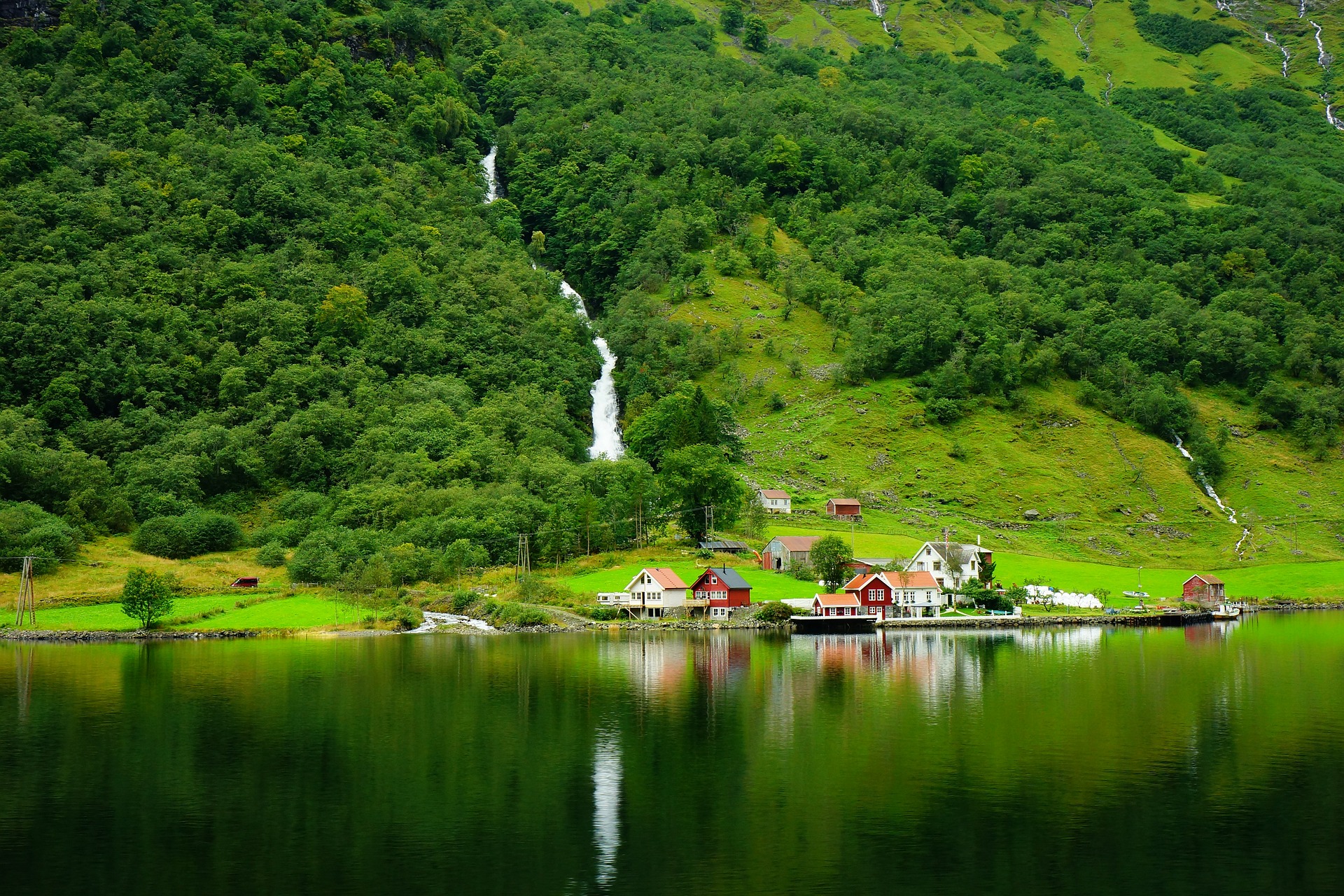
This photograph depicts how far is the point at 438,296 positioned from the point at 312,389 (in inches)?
1091

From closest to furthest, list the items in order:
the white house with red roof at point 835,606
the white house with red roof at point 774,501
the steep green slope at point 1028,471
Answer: the white house with red roof at point 835,606 → the white house with red roof at point 774,501 → the steep green slope at point 1028,471

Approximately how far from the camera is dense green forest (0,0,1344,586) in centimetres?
11306

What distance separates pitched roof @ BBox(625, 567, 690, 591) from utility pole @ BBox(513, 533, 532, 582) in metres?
9.69

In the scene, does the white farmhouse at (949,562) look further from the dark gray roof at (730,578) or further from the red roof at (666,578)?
the red roof at (666,578)

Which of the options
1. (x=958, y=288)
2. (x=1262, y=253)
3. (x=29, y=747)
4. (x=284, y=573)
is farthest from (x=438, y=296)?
(x=1262, y=253)

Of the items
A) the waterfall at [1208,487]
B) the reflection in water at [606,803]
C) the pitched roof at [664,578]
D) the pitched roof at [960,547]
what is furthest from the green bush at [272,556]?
the waterfall at [1208,487]

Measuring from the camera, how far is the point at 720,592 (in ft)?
310

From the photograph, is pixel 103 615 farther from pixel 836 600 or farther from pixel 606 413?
pixel 606 413

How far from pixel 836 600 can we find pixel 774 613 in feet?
16.9

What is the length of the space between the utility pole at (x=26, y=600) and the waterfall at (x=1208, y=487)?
11939 centimetres

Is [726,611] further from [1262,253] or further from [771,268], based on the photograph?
[1262,253]

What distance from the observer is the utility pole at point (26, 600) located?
289 ft

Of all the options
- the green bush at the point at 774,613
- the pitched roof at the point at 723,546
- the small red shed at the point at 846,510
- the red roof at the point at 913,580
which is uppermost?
the small red shed at the point at 846,510

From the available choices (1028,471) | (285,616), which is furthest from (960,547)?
(285,616)
